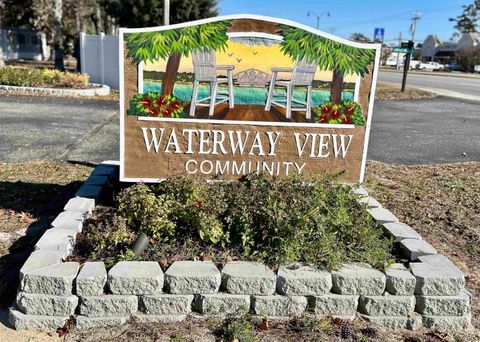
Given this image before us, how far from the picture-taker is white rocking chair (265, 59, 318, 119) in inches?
159

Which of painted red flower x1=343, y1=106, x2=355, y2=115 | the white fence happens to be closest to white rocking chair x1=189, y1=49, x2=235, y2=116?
painted red flower x1=343, y1=106, x2=355, y2=115

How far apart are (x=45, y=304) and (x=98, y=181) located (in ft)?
6.66

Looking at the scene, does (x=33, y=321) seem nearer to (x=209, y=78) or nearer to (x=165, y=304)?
(x=165, y=304)

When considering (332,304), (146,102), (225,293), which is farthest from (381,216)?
(146,102)

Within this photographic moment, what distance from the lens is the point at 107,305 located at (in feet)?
9.59

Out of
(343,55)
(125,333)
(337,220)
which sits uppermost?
(343,55)

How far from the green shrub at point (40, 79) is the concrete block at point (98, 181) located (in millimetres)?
11061

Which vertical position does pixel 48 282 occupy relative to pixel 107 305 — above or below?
above

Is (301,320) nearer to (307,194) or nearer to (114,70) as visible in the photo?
(307,194)

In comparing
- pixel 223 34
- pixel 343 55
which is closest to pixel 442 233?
pixel 343 55

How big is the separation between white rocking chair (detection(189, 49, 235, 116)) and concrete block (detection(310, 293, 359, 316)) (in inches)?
71.6

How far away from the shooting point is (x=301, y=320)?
3006 millimetres

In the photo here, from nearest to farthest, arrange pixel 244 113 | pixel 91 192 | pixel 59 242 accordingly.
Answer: pixel 59 242 → pixel 244 113 → pixel 91 192

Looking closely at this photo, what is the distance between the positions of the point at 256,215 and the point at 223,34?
1.55 m
